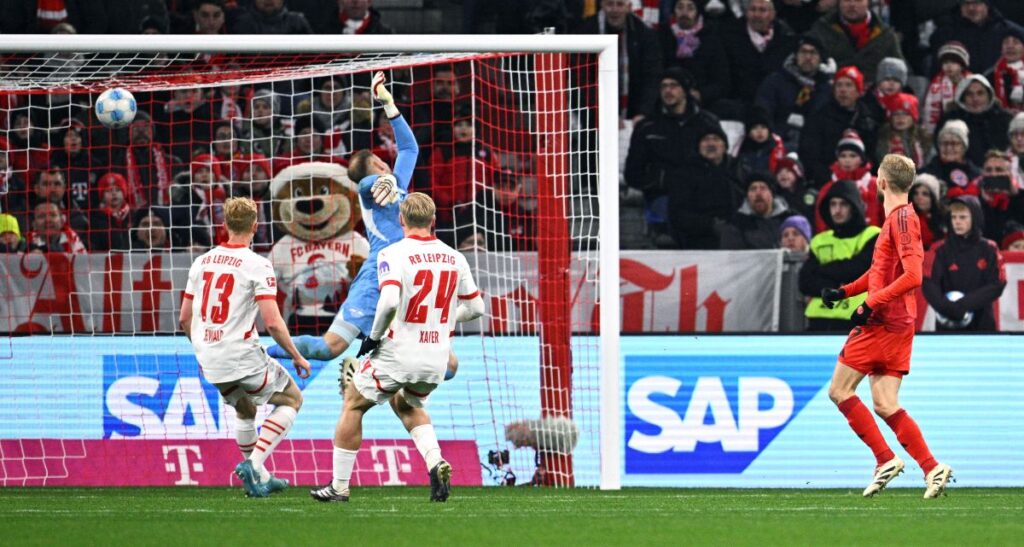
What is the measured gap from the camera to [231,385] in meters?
9.15

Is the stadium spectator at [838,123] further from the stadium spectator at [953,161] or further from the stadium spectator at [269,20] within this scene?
the stadium spectator at [269,20]

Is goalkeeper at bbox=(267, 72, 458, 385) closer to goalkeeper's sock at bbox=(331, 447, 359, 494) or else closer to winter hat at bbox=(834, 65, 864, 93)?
goalkeeper's sock at bbox=(331, 447, 359, 494)

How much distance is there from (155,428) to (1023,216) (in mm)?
7991

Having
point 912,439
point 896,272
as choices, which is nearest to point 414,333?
point 896,272

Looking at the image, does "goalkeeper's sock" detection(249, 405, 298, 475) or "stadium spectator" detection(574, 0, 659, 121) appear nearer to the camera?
"goalkeeper's sock" detection(249, 405, 298, 475)

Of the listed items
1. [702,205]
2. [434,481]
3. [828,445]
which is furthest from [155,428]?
[702,205]

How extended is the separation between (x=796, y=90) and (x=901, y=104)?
1003mm

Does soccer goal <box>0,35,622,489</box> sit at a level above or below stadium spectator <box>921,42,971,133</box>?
below

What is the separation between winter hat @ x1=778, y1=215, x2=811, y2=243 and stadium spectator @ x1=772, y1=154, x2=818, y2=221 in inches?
20.8

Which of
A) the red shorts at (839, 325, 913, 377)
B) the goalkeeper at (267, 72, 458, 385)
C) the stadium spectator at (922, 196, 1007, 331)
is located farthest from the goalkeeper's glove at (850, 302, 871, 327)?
the stadium spectator at (922, 196, 1007, 331)

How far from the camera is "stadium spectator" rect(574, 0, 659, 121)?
50.9 ft

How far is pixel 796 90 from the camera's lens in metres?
15.5

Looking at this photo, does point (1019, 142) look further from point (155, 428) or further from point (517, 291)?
point (155, 428)

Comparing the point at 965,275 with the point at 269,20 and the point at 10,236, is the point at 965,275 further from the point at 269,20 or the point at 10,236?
the point at 10,236
